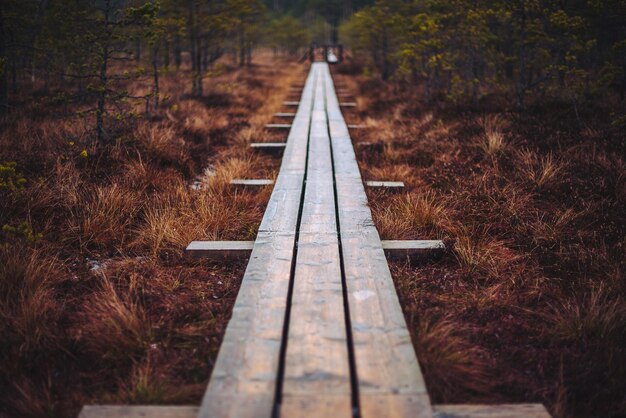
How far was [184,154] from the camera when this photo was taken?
23.1 feet

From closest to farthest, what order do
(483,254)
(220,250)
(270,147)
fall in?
1. (220,250)
2. (483,254)
3. (270,147)

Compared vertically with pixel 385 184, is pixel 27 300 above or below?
below

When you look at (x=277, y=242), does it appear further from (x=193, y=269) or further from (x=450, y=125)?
(x=450, y=125)

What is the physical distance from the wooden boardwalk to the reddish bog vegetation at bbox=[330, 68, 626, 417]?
12.0 inches

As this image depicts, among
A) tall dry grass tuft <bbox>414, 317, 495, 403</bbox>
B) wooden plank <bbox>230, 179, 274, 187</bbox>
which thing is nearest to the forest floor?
tall dry grass tuft <bbox>414, 317, 495, 403</bbox>

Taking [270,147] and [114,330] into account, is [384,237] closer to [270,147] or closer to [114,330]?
[114,330]

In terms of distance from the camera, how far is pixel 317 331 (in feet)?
8.37

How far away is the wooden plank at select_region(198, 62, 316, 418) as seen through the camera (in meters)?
2.03

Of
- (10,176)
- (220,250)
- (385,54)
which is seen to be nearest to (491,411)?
(220,250)

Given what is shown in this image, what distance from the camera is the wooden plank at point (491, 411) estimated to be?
2.04 metres

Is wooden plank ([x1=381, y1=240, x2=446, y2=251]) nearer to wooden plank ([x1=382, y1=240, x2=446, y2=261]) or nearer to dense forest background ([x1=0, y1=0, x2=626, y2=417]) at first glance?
wooden plank ([x1=382, y1=240, x2=446, y2=261])

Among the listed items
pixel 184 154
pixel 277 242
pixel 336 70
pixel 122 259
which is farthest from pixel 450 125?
pixel 336 70

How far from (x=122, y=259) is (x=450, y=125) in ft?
23.4

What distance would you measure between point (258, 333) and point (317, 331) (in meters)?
0.34
